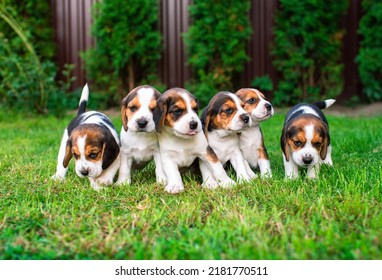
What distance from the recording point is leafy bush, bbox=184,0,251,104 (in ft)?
36.4

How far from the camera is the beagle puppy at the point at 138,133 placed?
13.0 ft

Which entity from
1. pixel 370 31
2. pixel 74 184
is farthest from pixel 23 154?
pixel 370 31

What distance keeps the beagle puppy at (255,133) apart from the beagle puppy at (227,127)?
123 mm

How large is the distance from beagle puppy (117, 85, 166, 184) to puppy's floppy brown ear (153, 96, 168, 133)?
0.15 ft

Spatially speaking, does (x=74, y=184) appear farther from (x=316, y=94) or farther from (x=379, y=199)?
(x=316, y=94)

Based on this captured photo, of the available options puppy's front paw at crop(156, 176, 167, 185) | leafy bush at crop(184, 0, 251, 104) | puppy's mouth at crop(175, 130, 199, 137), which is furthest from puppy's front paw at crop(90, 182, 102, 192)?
leafy bush at crop(184, 0, 251, 104)

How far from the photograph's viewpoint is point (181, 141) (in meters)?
4.21

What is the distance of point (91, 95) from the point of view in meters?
12.4

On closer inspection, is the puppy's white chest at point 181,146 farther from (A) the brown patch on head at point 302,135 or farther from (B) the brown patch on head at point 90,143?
(A) the brown patch on head at point 302,135

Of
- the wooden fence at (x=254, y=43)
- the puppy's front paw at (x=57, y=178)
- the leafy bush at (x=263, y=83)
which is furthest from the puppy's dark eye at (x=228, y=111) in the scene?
the leafy bush at (x=263, y=83)

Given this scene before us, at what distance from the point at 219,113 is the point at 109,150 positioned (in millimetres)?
1130

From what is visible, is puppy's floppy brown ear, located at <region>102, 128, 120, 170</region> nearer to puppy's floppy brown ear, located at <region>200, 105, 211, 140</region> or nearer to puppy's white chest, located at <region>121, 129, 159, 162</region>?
puppy's white chest, located at <region>121, 129, 159, 162</region>

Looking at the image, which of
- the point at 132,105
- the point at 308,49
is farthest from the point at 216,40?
the point at 132,105

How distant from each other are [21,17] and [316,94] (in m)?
8.56
